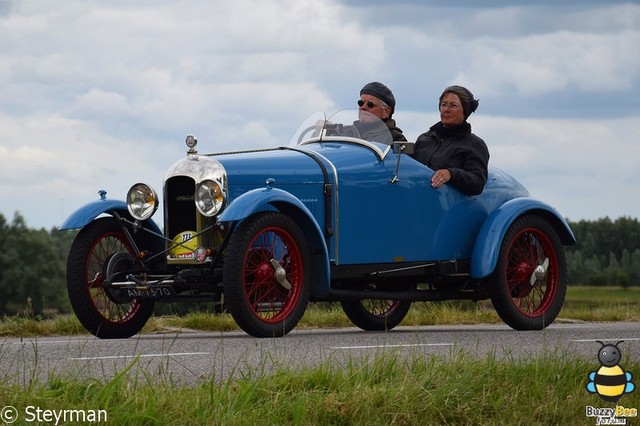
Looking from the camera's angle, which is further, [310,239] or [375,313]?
[375,313]

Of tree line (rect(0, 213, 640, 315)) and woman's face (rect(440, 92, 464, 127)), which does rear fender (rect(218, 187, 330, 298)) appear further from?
tree line (rect(0, 213, 640, 315))

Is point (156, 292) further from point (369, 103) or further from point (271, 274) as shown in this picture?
point (369, 103)

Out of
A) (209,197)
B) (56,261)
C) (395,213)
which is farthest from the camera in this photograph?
(56,261)

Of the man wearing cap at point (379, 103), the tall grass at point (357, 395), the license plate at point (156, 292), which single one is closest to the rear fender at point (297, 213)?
the license plate at point (156, 292)

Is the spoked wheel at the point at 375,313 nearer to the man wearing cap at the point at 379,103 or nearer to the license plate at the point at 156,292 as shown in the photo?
the man wearing cap at the point at 379,103

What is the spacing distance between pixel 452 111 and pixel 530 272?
1806 mm

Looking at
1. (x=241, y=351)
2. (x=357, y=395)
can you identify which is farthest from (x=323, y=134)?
(x=357, y=395)

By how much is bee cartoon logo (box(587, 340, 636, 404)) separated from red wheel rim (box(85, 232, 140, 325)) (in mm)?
5009

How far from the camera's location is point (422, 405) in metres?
6.41

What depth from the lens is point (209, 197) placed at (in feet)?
33.7

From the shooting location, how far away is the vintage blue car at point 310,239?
400 inches

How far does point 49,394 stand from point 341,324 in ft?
25.9

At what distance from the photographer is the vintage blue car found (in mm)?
10148

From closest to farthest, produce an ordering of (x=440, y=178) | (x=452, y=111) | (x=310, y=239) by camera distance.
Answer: (x=310, y=239)
(x=440, y=178)
(x=452, y=111)
